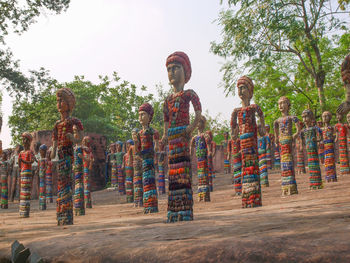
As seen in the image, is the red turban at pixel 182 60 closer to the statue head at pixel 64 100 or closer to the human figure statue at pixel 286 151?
the statue head at pixel 64 100

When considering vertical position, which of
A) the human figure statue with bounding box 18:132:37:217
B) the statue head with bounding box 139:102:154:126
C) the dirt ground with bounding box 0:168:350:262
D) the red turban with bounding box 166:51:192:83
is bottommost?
the dirt ground with bounding box 0:168:350:262

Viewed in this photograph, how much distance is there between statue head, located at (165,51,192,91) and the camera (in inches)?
205

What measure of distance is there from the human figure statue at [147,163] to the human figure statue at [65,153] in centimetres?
145

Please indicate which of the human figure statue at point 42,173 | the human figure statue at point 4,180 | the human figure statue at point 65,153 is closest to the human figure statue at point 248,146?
the human figure statue at point 65,153

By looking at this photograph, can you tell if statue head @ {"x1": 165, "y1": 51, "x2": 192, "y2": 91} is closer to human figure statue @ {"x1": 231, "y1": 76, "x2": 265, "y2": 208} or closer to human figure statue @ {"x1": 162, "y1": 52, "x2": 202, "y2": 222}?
human figure statue @ {"x1": 162, "y1": 52, "x2": 202, "y2": 222}

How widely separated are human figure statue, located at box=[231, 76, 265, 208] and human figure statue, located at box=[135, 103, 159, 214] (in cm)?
182

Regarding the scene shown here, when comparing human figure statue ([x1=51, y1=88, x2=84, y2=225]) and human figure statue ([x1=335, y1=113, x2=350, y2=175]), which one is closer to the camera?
human figure statue ([x1=51, y1=88, x2=84, y2=225])

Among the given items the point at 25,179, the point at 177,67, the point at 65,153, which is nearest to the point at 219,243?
the point at 177,67

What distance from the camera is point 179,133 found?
500cm

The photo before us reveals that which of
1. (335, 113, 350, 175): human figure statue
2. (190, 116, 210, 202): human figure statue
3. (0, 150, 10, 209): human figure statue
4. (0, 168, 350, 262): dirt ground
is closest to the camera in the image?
(0, 168, 350, 262): dirt ground

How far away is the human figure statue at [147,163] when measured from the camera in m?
6.67

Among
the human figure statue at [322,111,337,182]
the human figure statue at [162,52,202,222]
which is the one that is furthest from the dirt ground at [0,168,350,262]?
the human figure statue at [322,111,337,182]

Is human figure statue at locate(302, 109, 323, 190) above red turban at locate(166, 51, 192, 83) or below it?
below

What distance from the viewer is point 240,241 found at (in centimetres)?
251
